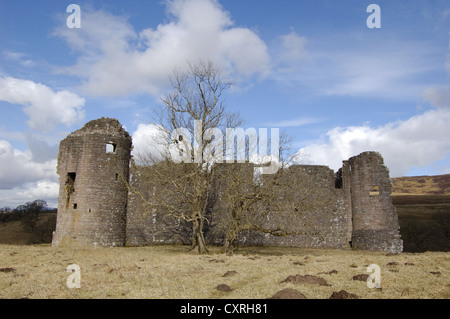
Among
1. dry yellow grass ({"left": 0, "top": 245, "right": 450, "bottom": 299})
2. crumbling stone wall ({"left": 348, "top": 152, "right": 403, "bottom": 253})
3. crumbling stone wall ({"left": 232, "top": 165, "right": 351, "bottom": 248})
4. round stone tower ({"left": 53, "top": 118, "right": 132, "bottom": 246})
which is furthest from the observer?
crumbling stone wall ({"left": 232, "top": 165, "right": 351, "bottom": 248})

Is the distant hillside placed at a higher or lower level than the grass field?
higher

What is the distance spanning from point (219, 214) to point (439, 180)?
272 feet

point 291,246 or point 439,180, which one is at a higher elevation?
point 439,180

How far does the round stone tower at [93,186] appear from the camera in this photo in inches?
842

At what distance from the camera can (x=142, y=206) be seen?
23266mm

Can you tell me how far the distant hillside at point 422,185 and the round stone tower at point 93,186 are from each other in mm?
75390

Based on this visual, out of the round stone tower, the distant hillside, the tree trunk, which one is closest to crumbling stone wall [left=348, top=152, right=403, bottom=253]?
the tree trunk

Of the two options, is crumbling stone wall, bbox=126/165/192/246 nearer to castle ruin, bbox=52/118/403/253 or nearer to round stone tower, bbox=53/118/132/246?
castle ruin, bbox=52/118/403/253

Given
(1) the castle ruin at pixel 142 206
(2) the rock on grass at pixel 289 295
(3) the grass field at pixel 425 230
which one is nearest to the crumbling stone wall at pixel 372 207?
(1) the castle ruin at pixel 142 206

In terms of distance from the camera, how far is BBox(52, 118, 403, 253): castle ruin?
21.7 meters

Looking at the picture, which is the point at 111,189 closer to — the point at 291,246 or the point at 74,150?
the point at 74,150

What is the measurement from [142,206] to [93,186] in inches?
132
